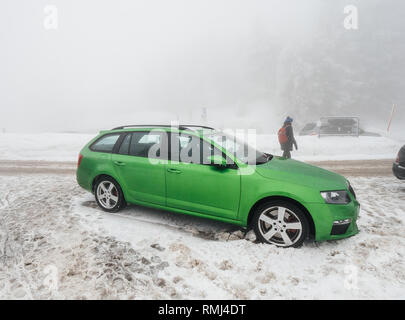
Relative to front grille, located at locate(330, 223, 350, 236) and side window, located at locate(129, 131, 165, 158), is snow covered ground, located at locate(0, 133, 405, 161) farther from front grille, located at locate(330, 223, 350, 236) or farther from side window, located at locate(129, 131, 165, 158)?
front grille, located at locate(330, 223, 350, 236)

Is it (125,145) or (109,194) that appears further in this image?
(109,194)

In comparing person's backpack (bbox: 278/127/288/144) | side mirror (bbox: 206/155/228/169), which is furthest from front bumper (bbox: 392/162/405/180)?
side mirror (bbox: 206/155/228/169)

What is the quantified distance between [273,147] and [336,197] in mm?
10010

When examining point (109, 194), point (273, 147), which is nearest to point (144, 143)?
point (109, 194)

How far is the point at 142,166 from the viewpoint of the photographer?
3969 millimetres

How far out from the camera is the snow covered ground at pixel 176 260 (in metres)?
2.58

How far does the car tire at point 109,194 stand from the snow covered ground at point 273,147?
7.08 meters

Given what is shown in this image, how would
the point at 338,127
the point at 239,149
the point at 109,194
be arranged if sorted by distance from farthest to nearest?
the point at 338,127, the point at 109,194, the point at 239,149

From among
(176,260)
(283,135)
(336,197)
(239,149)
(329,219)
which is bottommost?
(176,260)

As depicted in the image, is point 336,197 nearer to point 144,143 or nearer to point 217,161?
point 217,161

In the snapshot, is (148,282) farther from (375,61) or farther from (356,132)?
(375,61)

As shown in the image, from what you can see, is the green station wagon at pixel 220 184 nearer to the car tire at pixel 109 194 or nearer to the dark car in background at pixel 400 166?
the car tire at pixel 109 194

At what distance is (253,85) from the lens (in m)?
66.1
